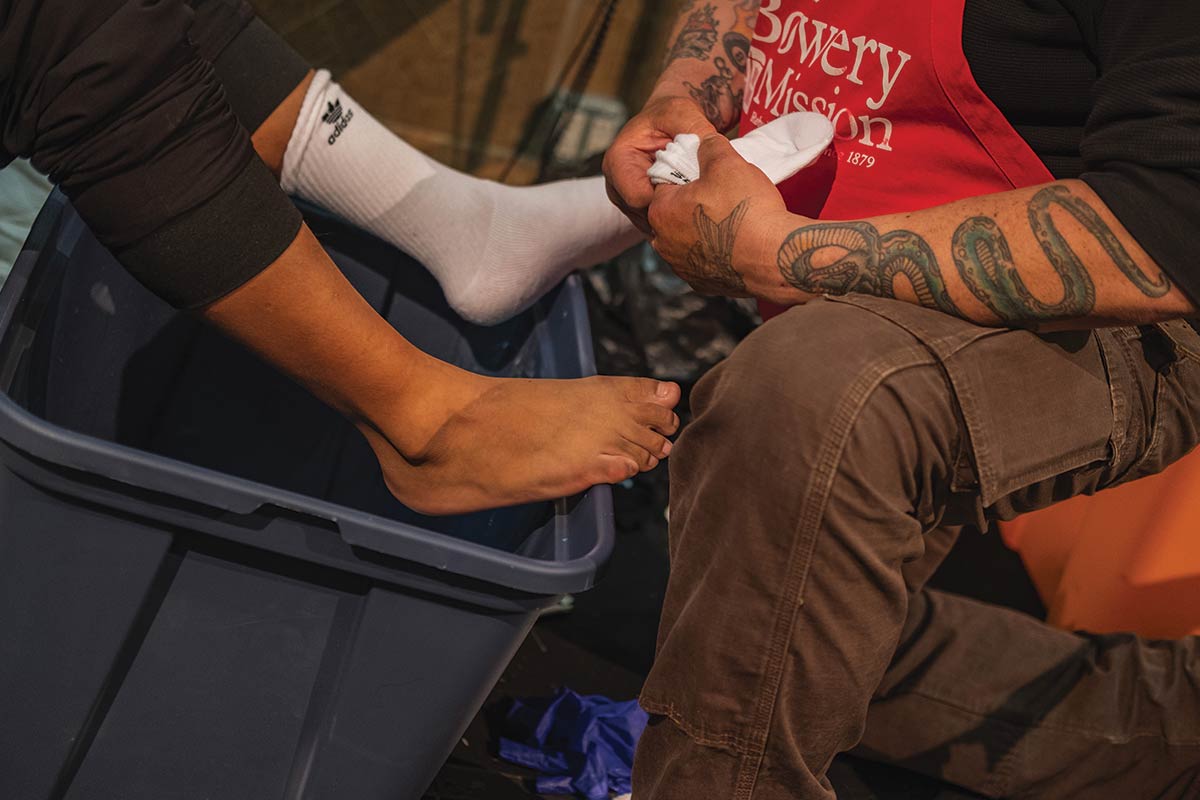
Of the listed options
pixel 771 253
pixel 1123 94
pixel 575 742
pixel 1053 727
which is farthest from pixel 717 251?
pixel 1053 727

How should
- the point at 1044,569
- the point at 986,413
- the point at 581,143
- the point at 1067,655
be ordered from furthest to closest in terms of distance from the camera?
the point at 581,143 < the point at 1044,569 < the point at 1067,655 < the point at 986,413

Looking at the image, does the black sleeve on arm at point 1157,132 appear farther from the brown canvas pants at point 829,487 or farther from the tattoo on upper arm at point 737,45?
the tattoo on upper arm at point 737,45

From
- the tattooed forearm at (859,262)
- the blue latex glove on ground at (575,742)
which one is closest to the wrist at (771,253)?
the tattooed forearm at (859,262)

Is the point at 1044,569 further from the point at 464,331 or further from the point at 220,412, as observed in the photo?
the point at 220,412

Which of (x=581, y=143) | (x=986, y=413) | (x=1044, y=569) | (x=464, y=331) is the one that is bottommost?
(x=1044, y=569)

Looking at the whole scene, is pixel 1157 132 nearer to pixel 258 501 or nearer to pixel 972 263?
pixel 972 263

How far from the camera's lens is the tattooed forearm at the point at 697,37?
3.54 feet

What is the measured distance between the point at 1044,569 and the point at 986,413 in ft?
2.64

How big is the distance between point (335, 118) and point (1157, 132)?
713 mm

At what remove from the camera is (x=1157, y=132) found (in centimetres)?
68

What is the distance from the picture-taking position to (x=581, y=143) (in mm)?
1979

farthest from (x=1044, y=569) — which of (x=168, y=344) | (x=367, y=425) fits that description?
(x=168, y=344)

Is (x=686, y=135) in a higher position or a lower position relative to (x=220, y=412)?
higher

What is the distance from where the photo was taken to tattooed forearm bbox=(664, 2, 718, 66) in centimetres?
108
